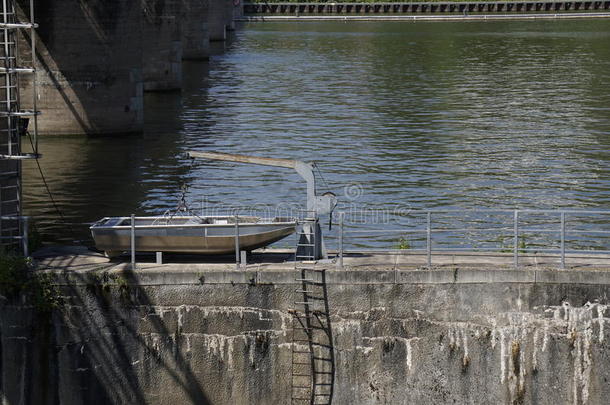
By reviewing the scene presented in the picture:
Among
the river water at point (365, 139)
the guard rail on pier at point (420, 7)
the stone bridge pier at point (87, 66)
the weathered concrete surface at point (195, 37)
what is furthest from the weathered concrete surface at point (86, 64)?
the guard rail on pier at point (420, 7)

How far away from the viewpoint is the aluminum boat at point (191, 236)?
2220 cm

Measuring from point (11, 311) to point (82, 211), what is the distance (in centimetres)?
1703

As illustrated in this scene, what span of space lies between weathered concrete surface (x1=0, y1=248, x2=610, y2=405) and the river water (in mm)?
13076

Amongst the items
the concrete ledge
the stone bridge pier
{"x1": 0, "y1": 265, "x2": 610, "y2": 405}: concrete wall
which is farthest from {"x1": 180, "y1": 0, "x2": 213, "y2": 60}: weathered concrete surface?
{"x1": 0, "y1": 265, "x2": 610, "y2": 405}: concrete wall

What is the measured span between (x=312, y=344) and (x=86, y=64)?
3185 centimetres

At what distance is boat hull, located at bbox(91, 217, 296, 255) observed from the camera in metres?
22.2

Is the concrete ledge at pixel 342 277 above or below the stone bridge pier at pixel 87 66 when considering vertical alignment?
below

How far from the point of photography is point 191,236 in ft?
72.9

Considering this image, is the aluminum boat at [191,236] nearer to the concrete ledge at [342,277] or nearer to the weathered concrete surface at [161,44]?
the concrete ledge at [342,277]

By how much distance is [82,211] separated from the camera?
38.6 metres

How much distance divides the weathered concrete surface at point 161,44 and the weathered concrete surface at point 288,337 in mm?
47697

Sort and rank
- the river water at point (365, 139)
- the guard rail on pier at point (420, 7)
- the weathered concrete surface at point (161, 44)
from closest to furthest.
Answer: the river water at point (365, 139), the weathered concrete surface at point (161, 44), the guard rail on pier at point (420, 7)

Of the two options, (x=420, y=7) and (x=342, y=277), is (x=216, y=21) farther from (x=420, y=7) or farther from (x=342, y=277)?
(x=342, y=277)

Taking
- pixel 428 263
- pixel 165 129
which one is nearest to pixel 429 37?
pixel 165 129
